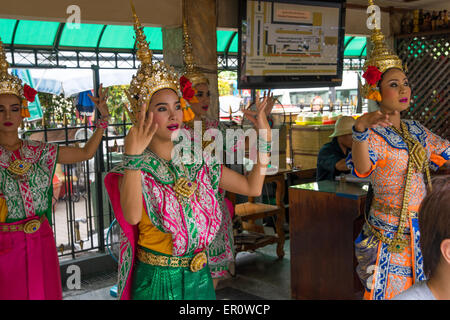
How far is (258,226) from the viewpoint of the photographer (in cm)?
507

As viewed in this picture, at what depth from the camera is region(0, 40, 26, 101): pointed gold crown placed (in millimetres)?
2768

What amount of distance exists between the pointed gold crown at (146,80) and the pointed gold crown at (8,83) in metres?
0.96

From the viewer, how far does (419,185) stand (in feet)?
8.55

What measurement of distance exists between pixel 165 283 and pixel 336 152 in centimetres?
259

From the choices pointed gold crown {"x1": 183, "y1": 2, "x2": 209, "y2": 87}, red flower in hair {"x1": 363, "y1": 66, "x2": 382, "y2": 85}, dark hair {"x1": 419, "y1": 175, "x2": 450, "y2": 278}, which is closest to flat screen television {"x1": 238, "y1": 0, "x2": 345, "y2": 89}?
pointed gold crown {"x1": 183, "y1": 2, "x2": 209, "y2": 87}

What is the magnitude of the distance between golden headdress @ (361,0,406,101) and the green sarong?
52.9 inches

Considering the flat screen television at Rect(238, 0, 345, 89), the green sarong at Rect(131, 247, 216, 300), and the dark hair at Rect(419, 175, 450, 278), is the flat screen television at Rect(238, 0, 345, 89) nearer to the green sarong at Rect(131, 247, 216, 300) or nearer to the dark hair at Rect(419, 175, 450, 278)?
the green sarong at Rect(131, 247, 216, 300)

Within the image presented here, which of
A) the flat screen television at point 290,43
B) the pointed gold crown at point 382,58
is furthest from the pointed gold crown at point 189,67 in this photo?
the pointed gold crown at point 382,58

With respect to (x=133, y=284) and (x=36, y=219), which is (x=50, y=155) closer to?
(x=36, y=219)

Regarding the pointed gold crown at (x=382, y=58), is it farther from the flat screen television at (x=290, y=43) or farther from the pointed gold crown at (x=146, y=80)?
the flat screen television at (x=290, y=43)

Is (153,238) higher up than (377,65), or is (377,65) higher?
(377,65)

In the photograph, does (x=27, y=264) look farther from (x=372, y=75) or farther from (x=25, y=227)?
(x=372, y=75)

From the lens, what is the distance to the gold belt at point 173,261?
2.06m

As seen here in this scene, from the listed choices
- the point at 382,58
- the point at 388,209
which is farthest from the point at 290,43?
the point at 388,209
